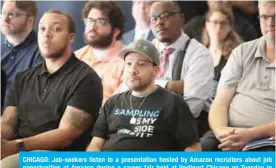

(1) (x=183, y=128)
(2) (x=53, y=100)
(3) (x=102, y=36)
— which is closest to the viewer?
(1) (x=183, y=128)

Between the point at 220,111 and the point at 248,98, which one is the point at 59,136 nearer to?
the point at 220,111

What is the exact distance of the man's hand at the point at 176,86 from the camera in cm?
221

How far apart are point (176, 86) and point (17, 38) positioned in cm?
66

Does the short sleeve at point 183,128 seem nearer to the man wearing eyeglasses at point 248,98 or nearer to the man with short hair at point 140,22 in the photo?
the man wearing eyeglasses at point 248,98

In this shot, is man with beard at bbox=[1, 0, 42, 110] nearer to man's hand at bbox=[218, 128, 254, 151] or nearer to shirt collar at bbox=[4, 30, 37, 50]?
Answer: shirt collar at bbox=[4, 30, 37, 50]

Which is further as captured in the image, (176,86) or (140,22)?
(140,22)

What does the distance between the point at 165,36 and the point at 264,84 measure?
42 cm

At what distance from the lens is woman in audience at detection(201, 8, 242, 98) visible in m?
2.27

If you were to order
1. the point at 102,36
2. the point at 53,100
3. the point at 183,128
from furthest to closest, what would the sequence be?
1. the point at 102,36
2. the point at 53,100
3. the point at 183,128

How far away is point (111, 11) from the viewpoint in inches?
91.3

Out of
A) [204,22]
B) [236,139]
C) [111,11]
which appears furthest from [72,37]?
[236,139]

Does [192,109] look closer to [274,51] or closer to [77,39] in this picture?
[274,51]

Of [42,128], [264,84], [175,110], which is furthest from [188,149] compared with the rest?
[42,128]

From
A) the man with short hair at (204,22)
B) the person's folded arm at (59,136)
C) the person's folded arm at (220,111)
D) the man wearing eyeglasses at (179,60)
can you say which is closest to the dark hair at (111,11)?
the man wearing eyeglasses at (179,60)
